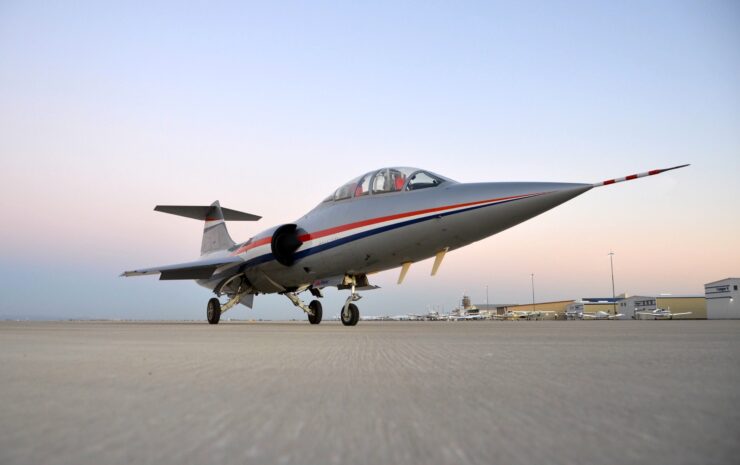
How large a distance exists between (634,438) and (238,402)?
140cm

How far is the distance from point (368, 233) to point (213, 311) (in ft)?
22.8

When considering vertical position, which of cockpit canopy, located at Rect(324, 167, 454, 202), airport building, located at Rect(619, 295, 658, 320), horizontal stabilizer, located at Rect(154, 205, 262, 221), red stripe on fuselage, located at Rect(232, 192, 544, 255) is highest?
horizontal stabilizer, located at Rect(154, 205, 262, 221)

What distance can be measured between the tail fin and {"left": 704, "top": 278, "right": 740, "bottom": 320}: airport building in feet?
100

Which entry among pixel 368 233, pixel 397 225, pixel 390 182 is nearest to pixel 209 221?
pixel 368 233

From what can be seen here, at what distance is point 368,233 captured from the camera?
1159 cm

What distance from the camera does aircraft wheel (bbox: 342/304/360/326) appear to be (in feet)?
41.3

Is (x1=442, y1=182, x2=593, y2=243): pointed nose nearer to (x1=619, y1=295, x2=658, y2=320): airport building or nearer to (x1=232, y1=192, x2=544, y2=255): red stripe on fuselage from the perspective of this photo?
(x1=232, y1=192, x2=544, y2=255): red stripe on fuselage

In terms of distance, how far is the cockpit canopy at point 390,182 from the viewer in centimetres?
1112

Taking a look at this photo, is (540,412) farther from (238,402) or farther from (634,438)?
(238,402)

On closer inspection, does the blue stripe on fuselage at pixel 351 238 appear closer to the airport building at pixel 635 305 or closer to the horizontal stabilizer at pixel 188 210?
the horizontal stabilizer at pixel 188 210

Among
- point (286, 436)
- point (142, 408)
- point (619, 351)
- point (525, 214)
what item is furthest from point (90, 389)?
point (525, 214)

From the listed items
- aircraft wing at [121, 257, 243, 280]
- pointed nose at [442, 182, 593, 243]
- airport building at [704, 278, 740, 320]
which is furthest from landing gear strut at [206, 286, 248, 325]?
airport building at [704, 278, 740, 320]

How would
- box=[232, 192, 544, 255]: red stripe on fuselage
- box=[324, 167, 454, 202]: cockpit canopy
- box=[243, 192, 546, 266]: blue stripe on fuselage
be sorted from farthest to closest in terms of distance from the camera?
box=[324, 167, 454, 202]: cockpit canopy < box=[243, 192, 546, 266]: blue stripe on fuselage < box=[232, 192, 544, 255]: red stripe on fuselage

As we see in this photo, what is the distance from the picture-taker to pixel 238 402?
2039 millimetres
